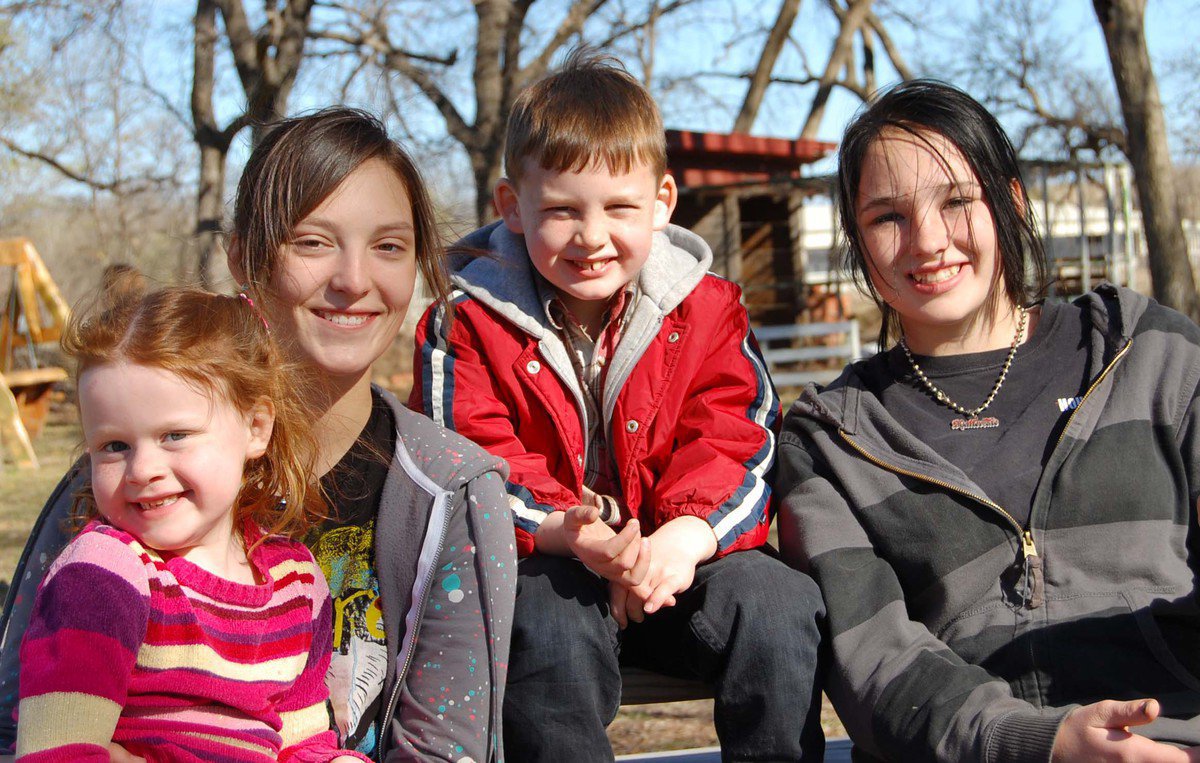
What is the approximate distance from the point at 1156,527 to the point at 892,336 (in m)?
0.77

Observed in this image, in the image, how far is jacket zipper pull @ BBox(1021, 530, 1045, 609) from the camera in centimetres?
212

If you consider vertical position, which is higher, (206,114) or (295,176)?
(206,114)

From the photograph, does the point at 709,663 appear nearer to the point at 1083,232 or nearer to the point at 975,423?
the point at 975,423

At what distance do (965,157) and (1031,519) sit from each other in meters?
0.76

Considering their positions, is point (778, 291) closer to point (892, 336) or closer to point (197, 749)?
point (892, 336)

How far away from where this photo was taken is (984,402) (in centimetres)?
236

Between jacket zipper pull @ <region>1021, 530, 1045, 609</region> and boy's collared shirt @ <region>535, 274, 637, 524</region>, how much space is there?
825mm

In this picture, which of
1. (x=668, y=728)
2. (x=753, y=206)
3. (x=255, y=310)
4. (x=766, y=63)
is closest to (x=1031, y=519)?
(x=255, y=310)

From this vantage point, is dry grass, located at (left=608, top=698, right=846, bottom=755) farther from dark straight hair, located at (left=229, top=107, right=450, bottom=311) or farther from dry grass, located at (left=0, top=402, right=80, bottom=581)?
dry grass, located at (left=0, top=402, right=80, bottom=581)

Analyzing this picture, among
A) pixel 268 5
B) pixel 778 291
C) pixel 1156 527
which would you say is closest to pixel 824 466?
pixel 1156 527

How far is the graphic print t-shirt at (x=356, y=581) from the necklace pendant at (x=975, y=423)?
1144 mm

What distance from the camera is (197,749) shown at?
1688 millimetres

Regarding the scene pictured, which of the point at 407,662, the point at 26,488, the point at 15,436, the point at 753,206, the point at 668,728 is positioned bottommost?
the point at 668,728

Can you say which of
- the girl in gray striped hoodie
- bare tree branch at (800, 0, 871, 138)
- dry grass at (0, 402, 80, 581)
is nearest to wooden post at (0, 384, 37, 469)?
dry grass at (0, 402, 80, 581)
